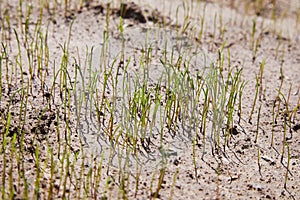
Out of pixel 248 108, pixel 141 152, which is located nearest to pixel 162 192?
pixel 141 152

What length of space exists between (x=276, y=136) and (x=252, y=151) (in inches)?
8.0

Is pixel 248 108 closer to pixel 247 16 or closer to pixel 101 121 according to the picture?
Result: pixel 101 121

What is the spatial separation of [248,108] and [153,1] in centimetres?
147

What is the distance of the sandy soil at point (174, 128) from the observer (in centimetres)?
245

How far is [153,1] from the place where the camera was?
164 inches

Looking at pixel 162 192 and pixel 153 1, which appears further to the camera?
pixel 153 1

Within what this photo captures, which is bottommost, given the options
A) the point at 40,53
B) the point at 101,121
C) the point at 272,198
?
the point at 272,198

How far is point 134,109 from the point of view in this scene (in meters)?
2.63

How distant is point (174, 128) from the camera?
2.78m

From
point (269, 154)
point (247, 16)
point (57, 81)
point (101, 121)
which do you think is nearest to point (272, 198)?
point (269, 154)

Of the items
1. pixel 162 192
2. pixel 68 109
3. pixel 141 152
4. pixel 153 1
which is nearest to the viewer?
pixel 162 192

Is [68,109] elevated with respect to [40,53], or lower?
lower

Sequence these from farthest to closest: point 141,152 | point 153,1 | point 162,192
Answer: point 153,1 → point 141,152 → point 162,192

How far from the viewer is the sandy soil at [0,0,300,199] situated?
245cm
